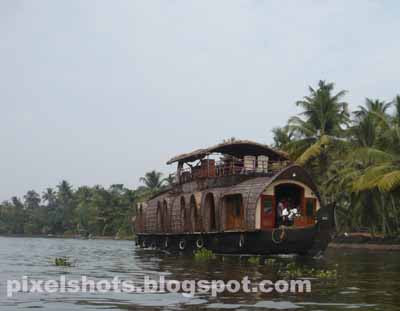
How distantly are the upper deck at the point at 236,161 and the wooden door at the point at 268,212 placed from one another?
1.48 m

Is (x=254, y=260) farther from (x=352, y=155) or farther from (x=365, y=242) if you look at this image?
(x=365, y=242)

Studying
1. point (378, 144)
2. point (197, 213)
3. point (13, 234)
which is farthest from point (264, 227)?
point (13, 234)

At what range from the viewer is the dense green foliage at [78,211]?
191ft

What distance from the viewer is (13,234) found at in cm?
8362

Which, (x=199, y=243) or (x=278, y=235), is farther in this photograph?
(x=199, y=243)

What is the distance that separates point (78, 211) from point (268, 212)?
54520mm

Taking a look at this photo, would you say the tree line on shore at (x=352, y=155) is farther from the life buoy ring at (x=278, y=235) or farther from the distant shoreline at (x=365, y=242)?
the life buoy ring at (x=278, y=235)

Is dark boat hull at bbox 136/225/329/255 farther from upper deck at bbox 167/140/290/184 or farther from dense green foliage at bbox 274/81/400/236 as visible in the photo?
dense green foliage at bbox 274/81/400/236

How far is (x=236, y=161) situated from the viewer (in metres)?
20.7

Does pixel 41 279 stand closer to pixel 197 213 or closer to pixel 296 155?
pixel 197 213

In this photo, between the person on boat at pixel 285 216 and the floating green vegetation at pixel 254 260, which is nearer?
the floating green vegetation at pixel 254 260

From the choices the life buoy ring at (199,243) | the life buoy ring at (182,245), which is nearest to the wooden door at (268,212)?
the life buoy ring at (199,243)

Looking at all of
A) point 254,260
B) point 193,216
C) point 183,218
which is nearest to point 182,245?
point 183,218

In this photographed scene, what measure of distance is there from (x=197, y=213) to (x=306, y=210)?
3.53m
